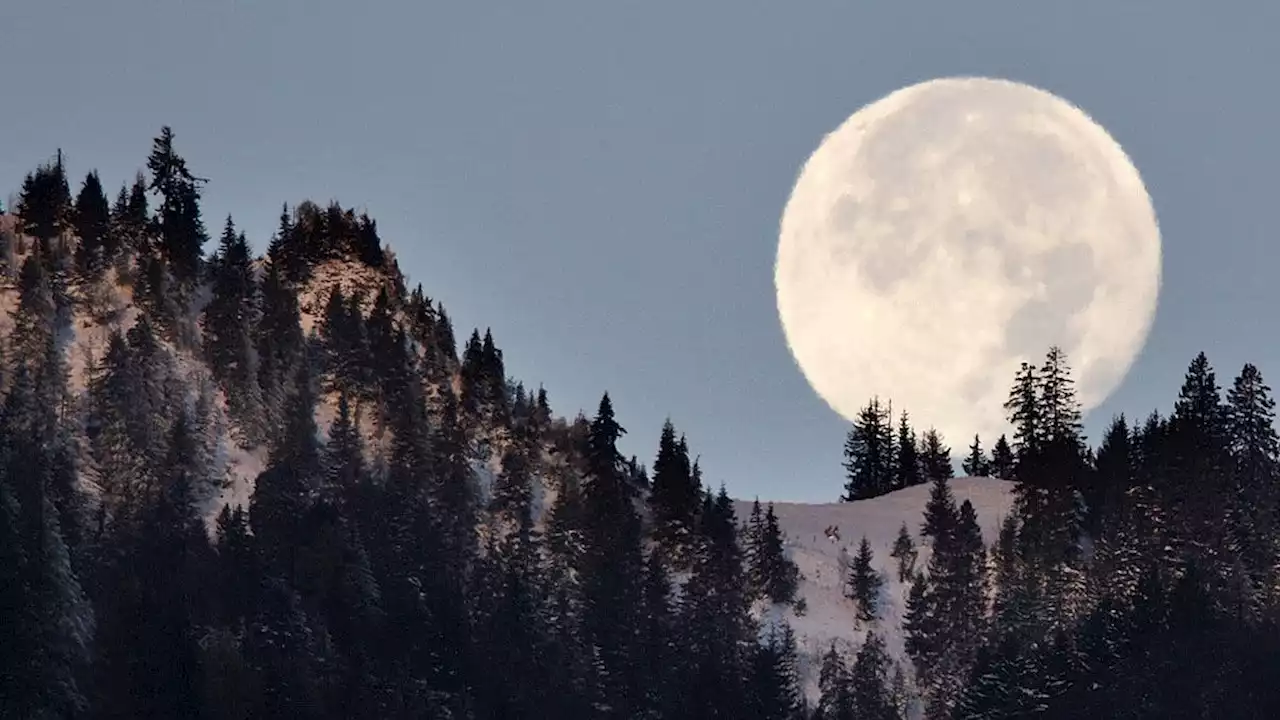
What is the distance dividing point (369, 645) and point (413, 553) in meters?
16.0

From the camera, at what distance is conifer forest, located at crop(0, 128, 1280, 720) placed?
107688mm

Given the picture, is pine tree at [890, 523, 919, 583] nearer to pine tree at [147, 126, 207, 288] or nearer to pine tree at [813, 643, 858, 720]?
pine tree at [813, 643, 858, 720]

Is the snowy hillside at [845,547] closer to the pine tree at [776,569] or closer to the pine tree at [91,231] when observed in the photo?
the pine tree at [776,569]

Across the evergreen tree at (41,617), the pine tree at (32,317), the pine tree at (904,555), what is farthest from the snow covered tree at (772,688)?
the pine tree at (32,317)

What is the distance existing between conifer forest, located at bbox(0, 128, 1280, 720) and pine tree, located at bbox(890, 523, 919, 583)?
46cm

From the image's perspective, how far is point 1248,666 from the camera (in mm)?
107125

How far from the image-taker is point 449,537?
13462 cm

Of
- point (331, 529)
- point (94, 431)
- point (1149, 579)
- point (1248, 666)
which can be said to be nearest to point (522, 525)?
point (331, 529)

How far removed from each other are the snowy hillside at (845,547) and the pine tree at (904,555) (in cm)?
64

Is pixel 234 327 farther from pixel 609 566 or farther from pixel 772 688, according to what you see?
pixel 772 688

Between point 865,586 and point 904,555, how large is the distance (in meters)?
6.35

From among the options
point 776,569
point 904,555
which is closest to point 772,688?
point 776,569

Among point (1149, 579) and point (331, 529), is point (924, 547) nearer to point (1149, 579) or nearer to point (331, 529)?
point (1149, 579)

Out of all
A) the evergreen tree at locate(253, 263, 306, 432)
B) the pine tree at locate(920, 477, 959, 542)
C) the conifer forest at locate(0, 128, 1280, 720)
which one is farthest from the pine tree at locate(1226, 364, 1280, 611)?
the evergreen tree at locate(253, 263, 306, 432)
